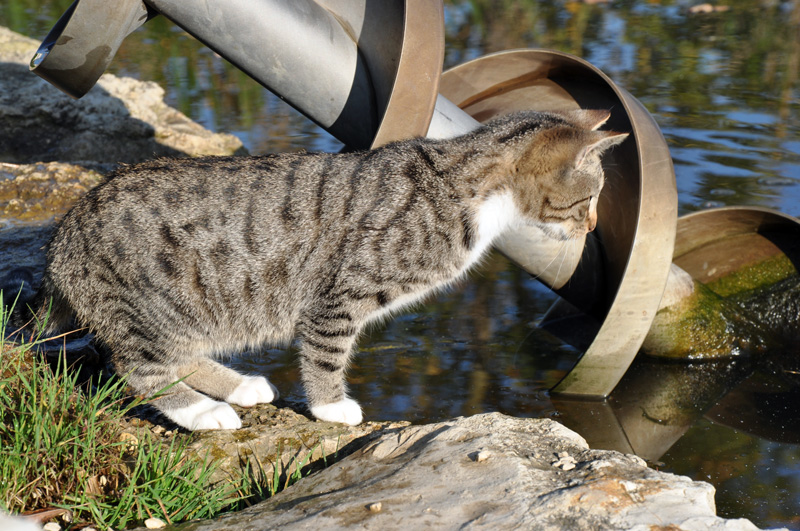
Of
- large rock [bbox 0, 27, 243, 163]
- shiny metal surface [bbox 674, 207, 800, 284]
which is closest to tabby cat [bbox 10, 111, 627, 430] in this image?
→ shiny metal surface [bbox 674, 207, 800, 284]

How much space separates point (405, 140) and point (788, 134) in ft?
16.0

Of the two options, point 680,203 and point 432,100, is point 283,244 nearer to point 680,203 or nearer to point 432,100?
point 432,100

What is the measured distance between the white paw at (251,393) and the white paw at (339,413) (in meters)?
0.29

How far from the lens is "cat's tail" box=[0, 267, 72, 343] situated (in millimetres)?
3678

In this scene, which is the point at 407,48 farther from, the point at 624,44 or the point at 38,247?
the point at 624,44

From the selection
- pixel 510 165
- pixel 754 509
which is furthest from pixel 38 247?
pixel 754 509

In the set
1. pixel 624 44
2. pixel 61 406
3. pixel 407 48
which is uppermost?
pixel 407 48

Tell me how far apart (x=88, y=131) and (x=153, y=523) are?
15.7 feet

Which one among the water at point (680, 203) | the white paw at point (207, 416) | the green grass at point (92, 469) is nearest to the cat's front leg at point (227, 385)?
the white paw at point (207, 416)

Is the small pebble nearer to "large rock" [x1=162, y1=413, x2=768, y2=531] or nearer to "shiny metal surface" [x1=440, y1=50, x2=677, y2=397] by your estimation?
"large rock" [x1=162, y1=413, x2=768, y2=531]

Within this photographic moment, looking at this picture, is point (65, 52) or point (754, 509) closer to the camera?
point (754, 509)

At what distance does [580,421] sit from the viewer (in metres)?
4.18

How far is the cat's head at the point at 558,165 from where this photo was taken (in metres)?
3.65

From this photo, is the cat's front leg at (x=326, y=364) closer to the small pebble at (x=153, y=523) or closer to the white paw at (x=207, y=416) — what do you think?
the white paw at (x=207, y=416)
